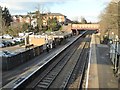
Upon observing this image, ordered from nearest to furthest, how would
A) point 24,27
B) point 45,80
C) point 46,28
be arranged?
A: point 45,80 < point 24,27 < point 46,28

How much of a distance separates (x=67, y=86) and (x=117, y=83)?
3.37 m

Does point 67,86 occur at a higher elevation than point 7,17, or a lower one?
lower

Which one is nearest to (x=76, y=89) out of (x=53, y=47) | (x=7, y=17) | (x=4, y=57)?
(x=4, y=57)

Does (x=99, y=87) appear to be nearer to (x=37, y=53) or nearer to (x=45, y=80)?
(x=45, y=80)

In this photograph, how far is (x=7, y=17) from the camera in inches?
3693

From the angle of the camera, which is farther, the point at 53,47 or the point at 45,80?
the point at 53,47

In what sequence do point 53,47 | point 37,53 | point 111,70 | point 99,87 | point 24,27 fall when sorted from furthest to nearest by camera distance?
point 24,27
point 53,47
point 37,53
point 111,70
point 99,87

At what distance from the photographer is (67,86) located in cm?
1711

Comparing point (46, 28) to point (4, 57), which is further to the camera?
point (46, 28)

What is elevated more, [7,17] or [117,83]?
[7,17]

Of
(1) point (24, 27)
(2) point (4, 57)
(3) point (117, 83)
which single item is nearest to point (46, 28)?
(1) point (24, 27)

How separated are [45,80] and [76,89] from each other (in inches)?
120

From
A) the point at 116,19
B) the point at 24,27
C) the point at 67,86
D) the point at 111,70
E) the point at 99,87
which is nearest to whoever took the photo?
the point at 99,87

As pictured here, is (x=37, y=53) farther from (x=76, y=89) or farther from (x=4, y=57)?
(x=76, y=89)
